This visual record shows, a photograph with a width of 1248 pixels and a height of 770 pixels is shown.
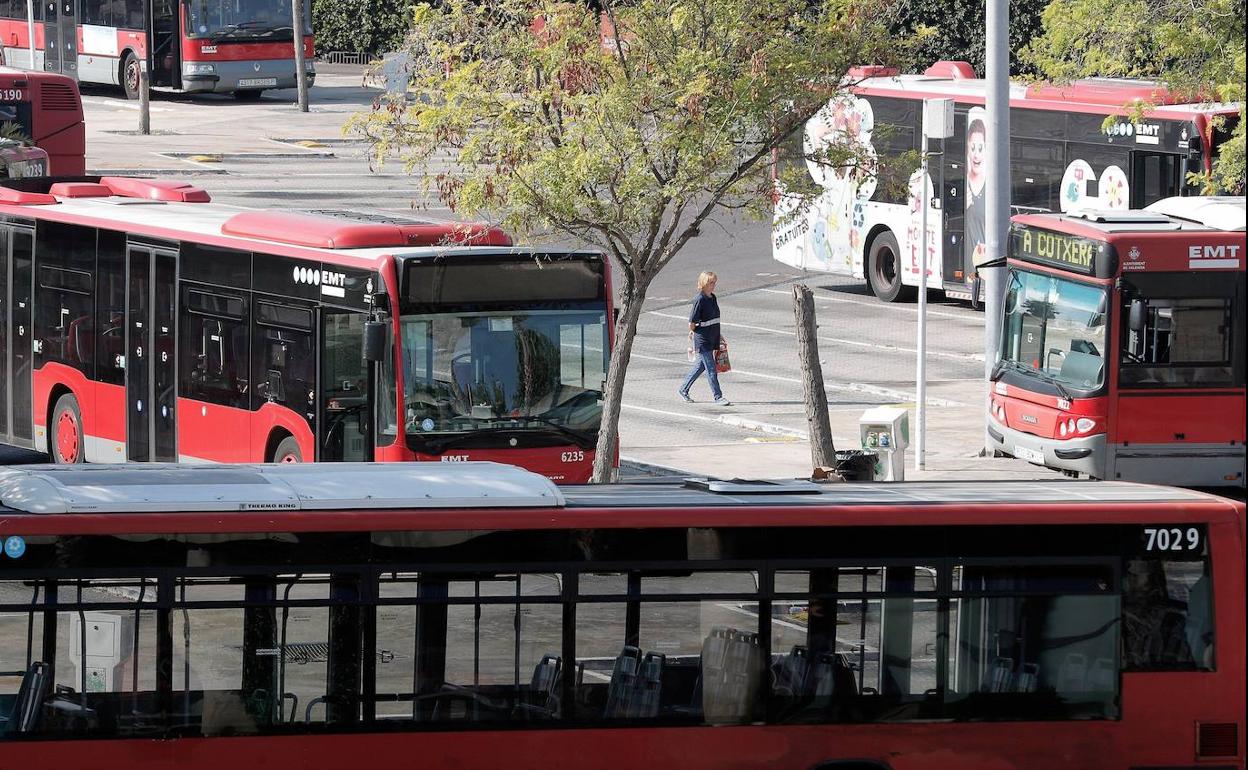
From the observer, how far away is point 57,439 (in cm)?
2069

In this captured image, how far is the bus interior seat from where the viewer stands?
19906 mm

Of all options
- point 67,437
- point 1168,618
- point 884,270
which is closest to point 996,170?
→ point 67,437

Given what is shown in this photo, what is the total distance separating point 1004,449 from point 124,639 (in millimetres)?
12917

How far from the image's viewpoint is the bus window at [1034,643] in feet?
34.6

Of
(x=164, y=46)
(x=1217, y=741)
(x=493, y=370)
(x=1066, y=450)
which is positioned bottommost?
(x=1217, y=741)

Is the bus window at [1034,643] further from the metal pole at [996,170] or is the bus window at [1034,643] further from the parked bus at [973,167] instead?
the parked bus at [973,167]

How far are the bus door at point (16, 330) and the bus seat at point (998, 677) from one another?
1318 centimetres

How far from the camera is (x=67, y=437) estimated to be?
20.5 m

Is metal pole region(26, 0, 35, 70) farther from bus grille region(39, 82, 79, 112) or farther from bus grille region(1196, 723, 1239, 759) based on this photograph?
bus grille region(1196, 723, 1239, 759)

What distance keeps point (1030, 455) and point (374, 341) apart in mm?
7588

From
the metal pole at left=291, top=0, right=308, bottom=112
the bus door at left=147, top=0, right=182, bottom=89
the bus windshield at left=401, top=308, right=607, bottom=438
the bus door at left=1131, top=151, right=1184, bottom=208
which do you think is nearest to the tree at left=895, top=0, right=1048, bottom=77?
the metal pole at left=291, top=0, right=308, bottom=112

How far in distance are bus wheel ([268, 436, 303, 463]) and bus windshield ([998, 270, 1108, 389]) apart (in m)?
7.71

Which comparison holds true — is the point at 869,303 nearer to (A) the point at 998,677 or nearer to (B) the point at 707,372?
(B) the point at 707,372

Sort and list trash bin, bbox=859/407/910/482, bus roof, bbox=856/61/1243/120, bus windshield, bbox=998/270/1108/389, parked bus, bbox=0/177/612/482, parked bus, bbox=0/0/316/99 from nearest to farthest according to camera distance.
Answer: parked bus, bbox=0/177/612/482 → trash bin, bbox=859/407/910/482 → bus windshield, bbox=998/270/1108/389 → bus roof, bbox=856/61/1243/120 → parked bus, bbox=0/0/316/99
